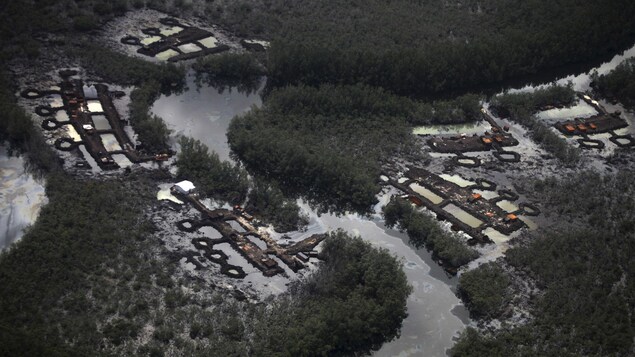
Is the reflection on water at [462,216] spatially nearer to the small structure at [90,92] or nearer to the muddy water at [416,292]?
the muddy water at [416,292]

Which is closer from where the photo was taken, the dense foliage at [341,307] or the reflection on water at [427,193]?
the dense foliage at [341,307]

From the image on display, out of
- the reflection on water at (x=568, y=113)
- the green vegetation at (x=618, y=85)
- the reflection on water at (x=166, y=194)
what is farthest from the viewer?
the green vegetation at (x=618, y=85)

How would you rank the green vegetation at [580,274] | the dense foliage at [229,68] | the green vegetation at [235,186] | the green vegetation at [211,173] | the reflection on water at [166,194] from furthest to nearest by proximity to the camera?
the dense foliage at [229,68], the green vegetation at [211,173], the reflection on water at [166,194], the green vegetation at [235,186], the green vegetation at [580,274]

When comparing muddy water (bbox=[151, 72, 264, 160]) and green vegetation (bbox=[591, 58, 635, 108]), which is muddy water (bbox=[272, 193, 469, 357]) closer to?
muddy water (bbox=[151, 72, 264, 160])

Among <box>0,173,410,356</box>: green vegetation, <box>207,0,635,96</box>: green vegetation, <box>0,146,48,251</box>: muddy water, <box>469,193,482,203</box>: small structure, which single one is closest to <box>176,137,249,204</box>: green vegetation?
<box>0,173,410,356</box>: green vegetation

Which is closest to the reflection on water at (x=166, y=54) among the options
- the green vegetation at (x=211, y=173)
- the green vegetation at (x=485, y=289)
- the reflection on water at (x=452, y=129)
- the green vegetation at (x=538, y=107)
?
the green vegetation at (x=211, y=173)

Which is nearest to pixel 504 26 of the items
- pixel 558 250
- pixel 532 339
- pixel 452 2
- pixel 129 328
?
pixel 452 2

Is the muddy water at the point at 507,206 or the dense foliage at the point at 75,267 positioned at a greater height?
the muddy water at the point at 507,206
